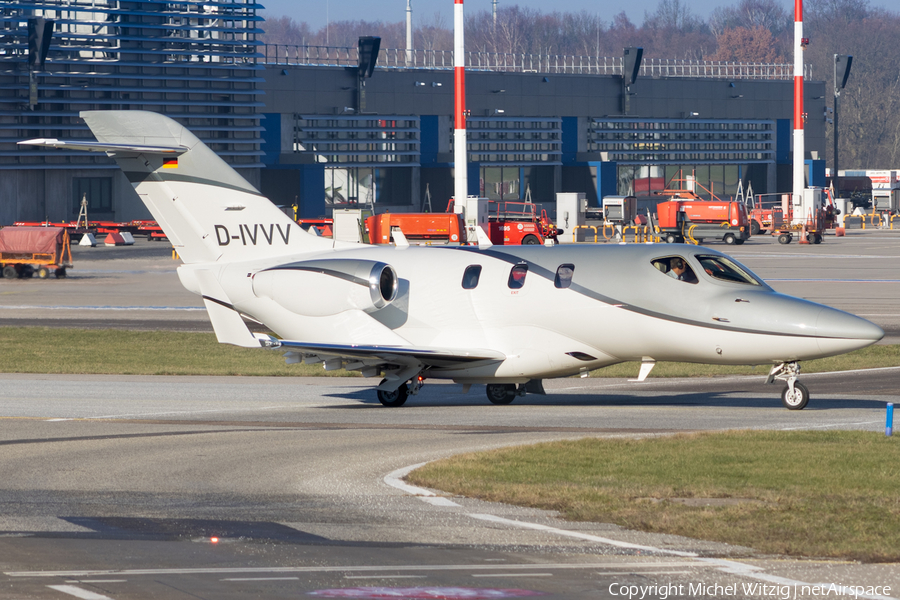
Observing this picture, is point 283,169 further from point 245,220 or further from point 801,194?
point 245,220

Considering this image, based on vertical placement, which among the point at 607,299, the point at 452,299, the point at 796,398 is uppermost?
the point at 607,299

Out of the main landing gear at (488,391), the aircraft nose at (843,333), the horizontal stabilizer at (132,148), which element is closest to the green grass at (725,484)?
the aircraft nose at (843,333)

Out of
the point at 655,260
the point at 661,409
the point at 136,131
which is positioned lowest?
the point at 661,409

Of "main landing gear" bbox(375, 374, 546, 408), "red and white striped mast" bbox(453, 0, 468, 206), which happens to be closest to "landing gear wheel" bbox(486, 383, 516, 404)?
"main landing gear" bbox(375, 374, 546, 408)

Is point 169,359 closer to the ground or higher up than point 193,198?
closer to the ground

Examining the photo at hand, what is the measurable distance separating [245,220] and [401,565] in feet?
50.0

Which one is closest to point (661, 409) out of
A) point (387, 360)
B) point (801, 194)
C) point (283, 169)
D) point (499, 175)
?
point (387, 360)

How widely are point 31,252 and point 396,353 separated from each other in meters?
37.3

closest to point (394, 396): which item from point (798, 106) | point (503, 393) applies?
point (503, 393)

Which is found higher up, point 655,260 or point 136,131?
point 136,131

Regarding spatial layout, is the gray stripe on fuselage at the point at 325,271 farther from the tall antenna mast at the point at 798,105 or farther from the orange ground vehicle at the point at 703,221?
the tall antenna mast at the point at 798,105

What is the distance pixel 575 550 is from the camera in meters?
11.5

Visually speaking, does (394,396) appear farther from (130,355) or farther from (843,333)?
(130,355)

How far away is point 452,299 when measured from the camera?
75.7 feet
